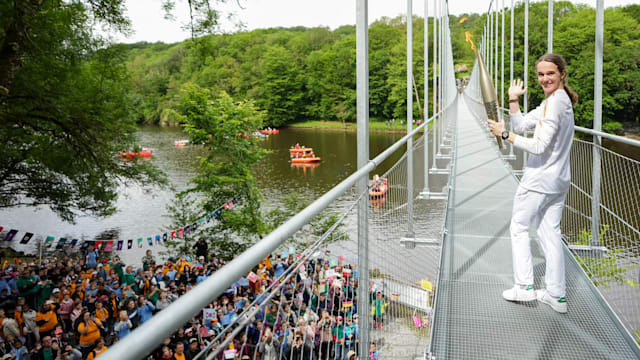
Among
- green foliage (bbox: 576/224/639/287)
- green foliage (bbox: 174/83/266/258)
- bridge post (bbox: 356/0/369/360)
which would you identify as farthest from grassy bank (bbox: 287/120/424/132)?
bridge post (bbox: 356/0/369/360)

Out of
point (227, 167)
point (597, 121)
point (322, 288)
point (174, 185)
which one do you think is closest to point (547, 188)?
point (322, 288)

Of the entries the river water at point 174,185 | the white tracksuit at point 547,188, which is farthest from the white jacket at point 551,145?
Answer: the river water at point 174,185

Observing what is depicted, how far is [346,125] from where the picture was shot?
231 ft

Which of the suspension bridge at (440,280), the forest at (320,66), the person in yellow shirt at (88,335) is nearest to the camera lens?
the suspension bridge at (440,280)

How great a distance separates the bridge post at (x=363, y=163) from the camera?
2.00 metres

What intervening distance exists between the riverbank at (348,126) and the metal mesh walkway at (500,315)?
57659mm

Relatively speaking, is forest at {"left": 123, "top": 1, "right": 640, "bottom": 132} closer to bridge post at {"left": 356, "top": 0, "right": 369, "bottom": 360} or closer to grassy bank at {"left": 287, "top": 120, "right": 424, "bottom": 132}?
grassy bank at {"left": 287, "top": 120, "right": 424, "bottom": 132}

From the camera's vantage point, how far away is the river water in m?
25.2

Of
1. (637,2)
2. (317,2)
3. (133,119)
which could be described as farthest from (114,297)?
(317,2)

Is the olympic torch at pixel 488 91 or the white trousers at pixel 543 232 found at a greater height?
the olympic torch at pixel 488 91

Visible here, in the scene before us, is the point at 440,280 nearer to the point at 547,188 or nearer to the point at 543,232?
the point at 543,232

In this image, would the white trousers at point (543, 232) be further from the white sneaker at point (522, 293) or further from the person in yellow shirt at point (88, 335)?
the person in yellow shirt at point (88, 335)

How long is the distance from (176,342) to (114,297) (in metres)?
6.67

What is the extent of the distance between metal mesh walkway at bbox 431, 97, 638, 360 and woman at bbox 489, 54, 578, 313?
0.16m
